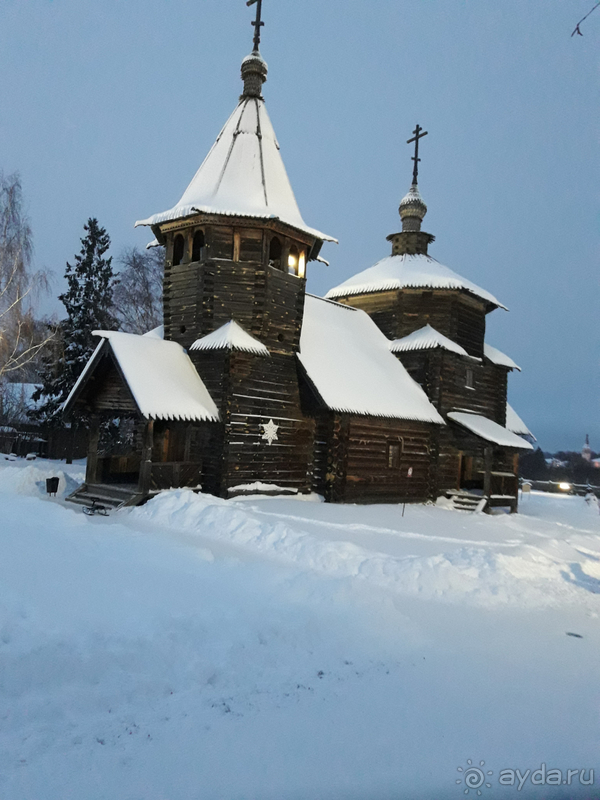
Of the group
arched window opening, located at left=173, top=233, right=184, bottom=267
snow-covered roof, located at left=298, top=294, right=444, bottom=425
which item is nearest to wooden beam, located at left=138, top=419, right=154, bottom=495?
snow-covered roof, located at left=298, top=294, right=444, bottom=425

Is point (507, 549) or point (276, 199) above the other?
point (276, 199)

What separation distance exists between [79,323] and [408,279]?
17.0 m

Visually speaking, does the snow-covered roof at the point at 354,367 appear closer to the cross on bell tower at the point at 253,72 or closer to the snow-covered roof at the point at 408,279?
the snow-covered roof at the point at 408,279

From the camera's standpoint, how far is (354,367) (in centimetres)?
1869

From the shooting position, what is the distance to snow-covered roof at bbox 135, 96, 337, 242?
638 inches

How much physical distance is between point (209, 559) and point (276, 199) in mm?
12613

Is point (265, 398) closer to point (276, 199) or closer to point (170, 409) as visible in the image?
point (170, 409)

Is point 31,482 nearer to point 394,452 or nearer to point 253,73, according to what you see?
point 394,452

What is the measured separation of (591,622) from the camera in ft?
22.0

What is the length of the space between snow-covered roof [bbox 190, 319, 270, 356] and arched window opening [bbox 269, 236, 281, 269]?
8.94ft

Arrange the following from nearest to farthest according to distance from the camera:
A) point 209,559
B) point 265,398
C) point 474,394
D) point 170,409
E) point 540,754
→ 1. point 540,754
2. point 209,559
3. point 170,409
4. point 265,398
5. point 474,394

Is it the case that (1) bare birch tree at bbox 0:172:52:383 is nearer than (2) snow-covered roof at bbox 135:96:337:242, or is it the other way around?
(2) snow-covered roof at bbox 135:96:337:242

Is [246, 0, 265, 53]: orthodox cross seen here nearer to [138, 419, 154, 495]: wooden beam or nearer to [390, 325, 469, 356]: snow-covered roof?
[390, 325, 469, 356]: snow-covered roof

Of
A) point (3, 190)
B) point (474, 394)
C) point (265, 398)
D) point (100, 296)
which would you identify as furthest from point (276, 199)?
point (100, 296)
